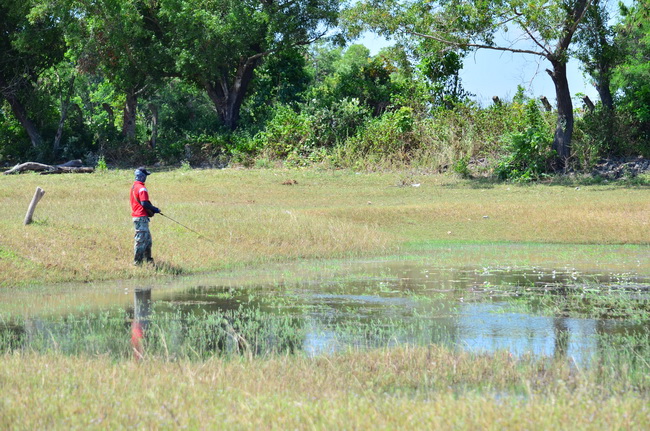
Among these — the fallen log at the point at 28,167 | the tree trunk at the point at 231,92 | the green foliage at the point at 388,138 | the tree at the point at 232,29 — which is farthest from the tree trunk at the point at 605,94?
the fallen log at the point at 28,167

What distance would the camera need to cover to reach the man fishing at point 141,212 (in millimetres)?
15812

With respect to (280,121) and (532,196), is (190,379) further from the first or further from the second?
(280,121)

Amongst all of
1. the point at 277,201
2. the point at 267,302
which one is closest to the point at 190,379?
the point at 267,302

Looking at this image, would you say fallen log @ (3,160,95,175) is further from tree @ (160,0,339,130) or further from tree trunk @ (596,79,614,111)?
tree trunk @ (596,79,614,111)

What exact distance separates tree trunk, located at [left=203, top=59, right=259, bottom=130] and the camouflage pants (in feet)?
90.8

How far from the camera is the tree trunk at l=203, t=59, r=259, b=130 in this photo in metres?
43.2

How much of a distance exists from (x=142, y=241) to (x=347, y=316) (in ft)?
20.3

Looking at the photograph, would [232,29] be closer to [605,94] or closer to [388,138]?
[388,138]

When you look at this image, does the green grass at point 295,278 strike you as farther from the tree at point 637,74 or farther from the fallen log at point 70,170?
the tree at point 637,74

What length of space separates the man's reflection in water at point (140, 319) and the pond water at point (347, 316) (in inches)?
0.8

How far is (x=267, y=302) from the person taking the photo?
12805 millimetres

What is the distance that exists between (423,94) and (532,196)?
11810 mm

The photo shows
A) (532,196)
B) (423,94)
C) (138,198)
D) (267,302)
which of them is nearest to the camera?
(267,302)

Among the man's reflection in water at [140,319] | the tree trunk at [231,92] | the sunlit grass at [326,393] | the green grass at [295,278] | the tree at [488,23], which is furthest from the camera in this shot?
the tree trunk at [231,92]
